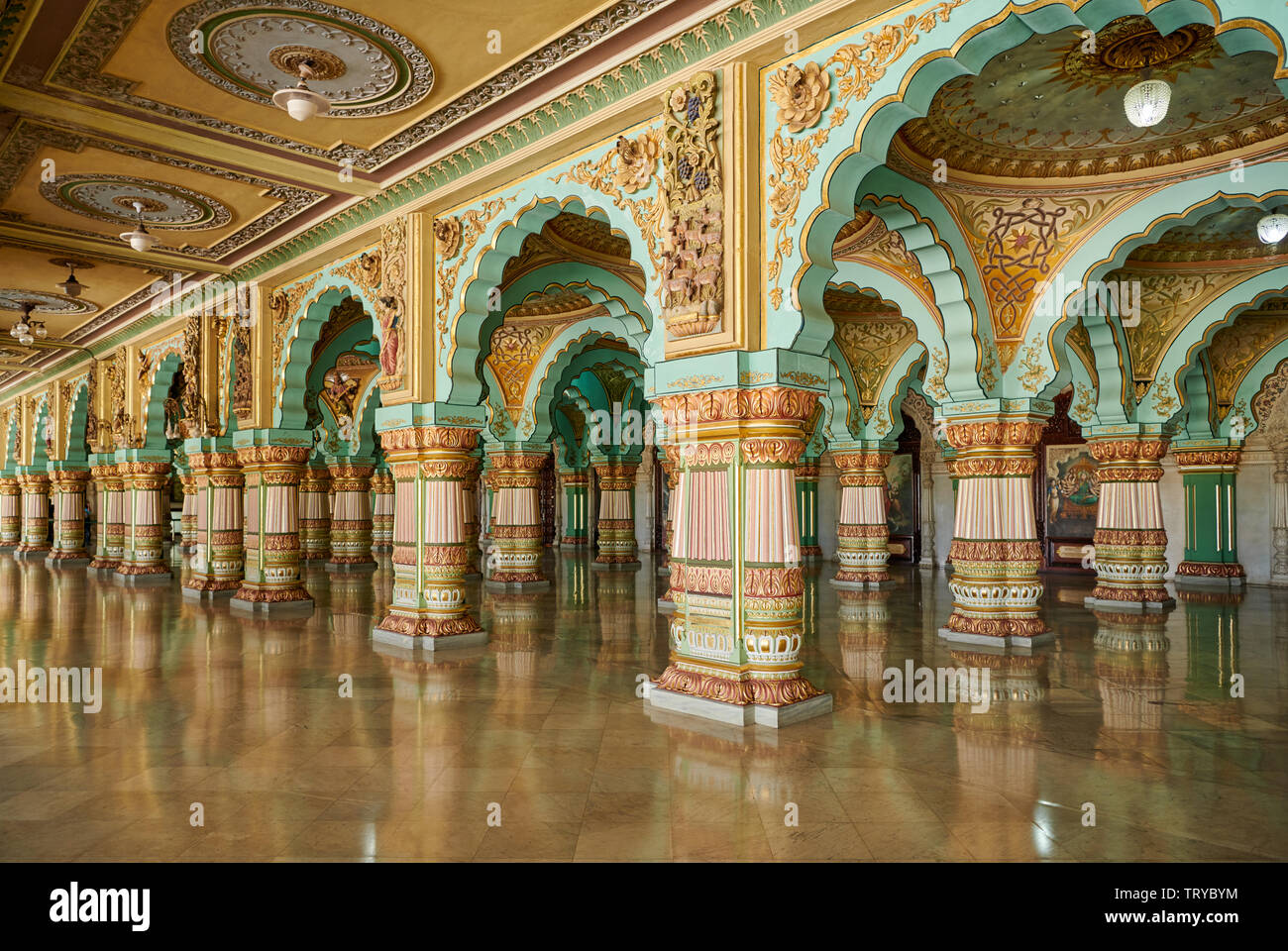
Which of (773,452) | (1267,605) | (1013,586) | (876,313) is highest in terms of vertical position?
(876,313)

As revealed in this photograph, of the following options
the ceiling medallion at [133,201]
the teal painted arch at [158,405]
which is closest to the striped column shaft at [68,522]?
the teal painted arch at [158,405]

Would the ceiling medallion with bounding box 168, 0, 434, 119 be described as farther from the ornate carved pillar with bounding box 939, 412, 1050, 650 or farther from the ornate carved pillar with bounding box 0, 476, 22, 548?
the ornate carved pillar with bounding box 0, 476, 22, 548

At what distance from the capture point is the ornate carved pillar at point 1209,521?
1373 cm

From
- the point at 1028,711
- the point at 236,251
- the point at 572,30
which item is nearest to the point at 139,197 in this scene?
the point at 236,251

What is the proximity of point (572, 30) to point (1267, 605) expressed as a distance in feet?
39.8

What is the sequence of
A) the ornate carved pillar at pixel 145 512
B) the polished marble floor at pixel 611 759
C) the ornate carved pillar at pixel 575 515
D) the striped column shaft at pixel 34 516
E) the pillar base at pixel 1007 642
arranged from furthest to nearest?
the ornate carved pillar at pixel 575 515 < the striped column shaft at pixel 34 516 < the ornate carved pillar at pixel 145 512 < the pillar base at pixel 1007 642 < the polished marble floor at pixel 611 759

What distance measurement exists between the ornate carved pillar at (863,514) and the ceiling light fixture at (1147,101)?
338 inches

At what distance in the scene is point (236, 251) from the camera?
10773 mm

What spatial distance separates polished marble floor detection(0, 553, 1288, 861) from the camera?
3.60 metres

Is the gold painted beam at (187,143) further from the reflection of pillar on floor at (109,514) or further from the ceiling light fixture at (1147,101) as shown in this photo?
the reflection of pillar on floor at (109,514)

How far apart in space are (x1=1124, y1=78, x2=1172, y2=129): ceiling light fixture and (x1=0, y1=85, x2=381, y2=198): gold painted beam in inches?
265

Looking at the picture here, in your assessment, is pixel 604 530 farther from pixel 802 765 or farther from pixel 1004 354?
pixel 802 765

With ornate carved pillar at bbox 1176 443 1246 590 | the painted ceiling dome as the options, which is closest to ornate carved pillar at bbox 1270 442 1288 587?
ornate carved pillar at bbox 1176 443 1246 590

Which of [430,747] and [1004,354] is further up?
[1004,354]
